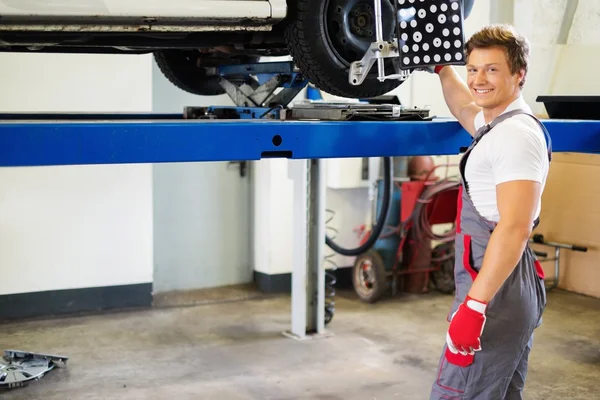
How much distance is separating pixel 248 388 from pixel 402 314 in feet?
6.20

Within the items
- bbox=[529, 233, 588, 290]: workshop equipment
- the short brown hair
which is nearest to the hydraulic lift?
the short brown hair

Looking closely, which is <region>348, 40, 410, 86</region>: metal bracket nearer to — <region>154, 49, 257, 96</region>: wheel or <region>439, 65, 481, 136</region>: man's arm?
<region>439, 65, 481, 136</region>: man's arm

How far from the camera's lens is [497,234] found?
2.21 metres

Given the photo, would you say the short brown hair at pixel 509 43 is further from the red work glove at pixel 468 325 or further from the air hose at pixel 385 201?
the air hose at pixel 385 201

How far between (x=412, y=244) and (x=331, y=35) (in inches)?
137

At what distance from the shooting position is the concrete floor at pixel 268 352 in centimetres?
437

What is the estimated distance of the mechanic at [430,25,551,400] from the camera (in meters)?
2.21

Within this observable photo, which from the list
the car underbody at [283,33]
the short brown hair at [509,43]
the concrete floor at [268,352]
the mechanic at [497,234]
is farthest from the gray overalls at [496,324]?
the concrete floor at [268,352]

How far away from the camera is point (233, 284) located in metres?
6.66

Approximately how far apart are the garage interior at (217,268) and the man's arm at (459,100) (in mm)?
1919

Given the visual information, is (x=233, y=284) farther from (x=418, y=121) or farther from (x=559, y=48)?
(x=418, y=121)

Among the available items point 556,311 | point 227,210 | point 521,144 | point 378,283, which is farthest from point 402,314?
point 521,144

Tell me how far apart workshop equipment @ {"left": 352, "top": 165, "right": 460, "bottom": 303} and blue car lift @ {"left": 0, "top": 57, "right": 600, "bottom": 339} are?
8.30 feet

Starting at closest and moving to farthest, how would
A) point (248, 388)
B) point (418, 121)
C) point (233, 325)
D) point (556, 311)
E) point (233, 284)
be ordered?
point (418, 121) → point (248, 388) → point (233, 325) → point (556, 311) → point (233, 284)
